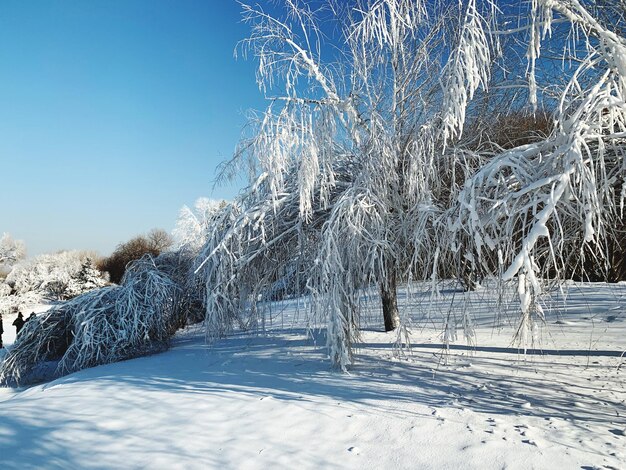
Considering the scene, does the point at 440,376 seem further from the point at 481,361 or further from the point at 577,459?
the point at 577,459

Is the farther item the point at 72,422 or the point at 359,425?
the point at 72,422

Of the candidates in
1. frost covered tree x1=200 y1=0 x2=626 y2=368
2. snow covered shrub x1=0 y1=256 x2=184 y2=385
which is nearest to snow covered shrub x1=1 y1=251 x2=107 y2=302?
snow covered shrub x1=0 y1=256 x2=184 y2=385

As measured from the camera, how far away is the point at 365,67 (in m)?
6.82

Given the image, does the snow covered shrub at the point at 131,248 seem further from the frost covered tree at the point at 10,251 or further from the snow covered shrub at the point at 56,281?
the frost covered tree at the point at 10,251

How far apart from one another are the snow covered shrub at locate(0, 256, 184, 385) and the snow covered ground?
92.1 inches

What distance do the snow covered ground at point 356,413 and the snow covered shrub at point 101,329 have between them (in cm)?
234

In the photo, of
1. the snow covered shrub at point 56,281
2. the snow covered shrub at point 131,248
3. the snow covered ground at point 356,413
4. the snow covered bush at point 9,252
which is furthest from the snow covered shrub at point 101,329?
the snow covered bush at point 9,252

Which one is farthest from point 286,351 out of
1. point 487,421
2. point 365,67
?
point 365,67

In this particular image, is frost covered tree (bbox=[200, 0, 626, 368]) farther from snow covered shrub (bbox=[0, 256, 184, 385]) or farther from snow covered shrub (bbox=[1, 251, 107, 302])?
snow covered shrub (bbox=[1, 251, 107, 302])

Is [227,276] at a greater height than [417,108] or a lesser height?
lesser

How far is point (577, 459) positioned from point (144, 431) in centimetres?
388

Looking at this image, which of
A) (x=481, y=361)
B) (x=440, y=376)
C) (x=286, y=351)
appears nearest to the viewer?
(x=440, y=376)

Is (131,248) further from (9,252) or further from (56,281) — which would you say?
(9,252)

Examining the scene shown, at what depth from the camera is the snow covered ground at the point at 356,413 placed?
145 inches
